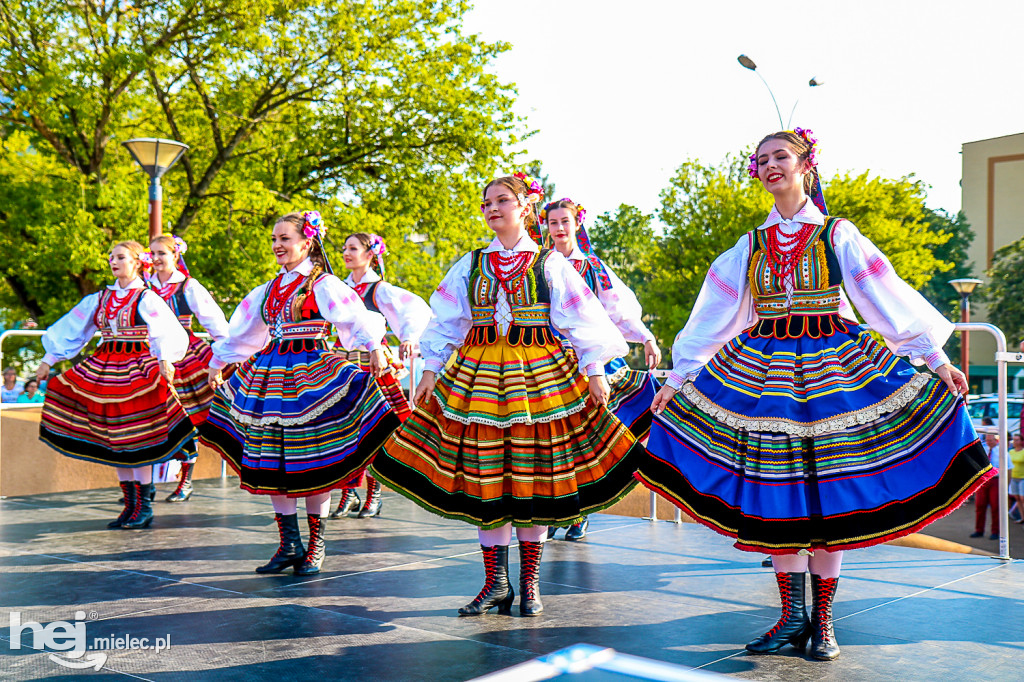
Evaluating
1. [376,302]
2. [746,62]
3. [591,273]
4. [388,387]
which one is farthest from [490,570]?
[746,62]

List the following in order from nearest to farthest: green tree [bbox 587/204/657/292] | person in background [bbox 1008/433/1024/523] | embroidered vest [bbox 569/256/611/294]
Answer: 1. embroidered vest [bbox 569/256/611/294]
2. person in background [bbox 1008/433/1024/523]
3. green tree [bbox 587/204/657/292]

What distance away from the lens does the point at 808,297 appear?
3.38 m

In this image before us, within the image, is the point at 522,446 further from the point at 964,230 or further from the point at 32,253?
the point at 964,230

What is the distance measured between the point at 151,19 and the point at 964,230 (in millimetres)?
37627

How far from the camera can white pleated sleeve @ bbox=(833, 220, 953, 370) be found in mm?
3279

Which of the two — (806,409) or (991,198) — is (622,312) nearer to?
(806,409)

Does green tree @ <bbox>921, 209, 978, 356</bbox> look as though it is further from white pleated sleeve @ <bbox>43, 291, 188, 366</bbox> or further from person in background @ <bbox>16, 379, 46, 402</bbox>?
white pleated sleeve @ <bbox>43, 291, 188, 366</bbox>

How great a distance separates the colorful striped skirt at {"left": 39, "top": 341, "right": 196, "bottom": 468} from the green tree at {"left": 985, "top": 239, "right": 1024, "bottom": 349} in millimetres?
32436

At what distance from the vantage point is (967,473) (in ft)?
10.3

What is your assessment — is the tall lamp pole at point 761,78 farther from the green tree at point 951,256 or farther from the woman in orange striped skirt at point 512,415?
the green tree at point 951,256

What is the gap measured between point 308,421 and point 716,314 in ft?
6.67

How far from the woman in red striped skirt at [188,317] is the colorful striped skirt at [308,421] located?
1.59m

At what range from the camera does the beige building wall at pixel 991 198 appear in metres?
40.2

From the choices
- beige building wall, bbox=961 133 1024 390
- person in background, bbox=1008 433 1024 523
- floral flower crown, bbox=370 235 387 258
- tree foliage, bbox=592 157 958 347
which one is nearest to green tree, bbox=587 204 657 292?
tree foliage, bbox=592 157 958 347
